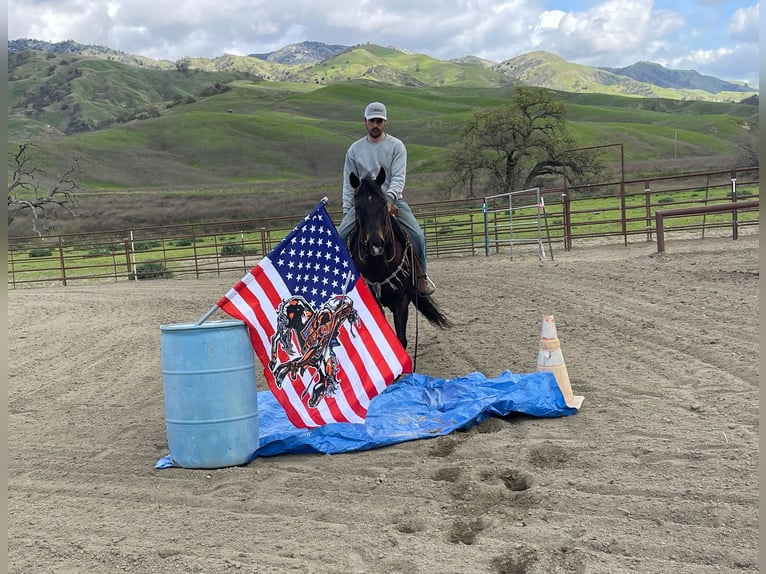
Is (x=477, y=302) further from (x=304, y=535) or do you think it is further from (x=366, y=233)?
(x=304, y=535)

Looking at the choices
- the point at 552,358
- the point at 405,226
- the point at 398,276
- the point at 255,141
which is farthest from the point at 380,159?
the point at 255,141

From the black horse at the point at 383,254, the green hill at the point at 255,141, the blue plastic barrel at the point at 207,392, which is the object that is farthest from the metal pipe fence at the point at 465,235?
the green hill at the point at 255,141

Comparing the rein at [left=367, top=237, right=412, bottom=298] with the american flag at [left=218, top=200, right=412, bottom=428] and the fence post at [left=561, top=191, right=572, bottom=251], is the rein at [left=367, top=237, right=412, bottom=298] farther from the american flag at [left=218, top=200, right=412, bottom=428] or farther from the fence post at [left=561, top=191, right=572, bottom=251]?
the fence post at [left=561, top=191, right=572, bottom=251]

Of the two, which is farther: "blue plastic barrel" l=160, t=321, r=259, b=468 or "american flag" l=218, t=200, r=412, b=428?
"american flag" l=218, t=200, r=412, b=428

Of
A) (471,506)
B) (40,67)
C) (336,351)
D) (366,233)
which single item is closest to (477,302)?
(366,233)

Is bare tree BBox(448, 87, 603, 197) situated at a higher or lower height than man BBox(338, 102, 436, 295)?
higher

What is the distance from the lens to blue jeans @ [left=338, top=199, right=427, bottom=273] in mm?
6262

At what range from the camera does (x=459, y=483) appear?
150 inches

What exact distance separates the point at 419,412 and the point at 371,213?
5.43 ft

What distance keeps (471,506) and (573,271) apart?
960 centimetres

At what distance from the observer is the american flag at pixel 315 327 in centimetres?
452

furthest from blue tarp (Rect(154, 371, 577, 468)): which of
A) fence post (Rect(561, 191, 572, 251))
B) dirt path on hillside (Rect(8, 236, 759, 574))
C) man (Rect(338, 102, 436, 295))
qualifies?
fence post (Rect(561, 191, 572, 251))

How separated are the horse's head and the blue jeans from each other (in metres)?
0.60

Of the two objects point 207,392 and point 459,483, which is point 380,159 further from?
point 459,483
